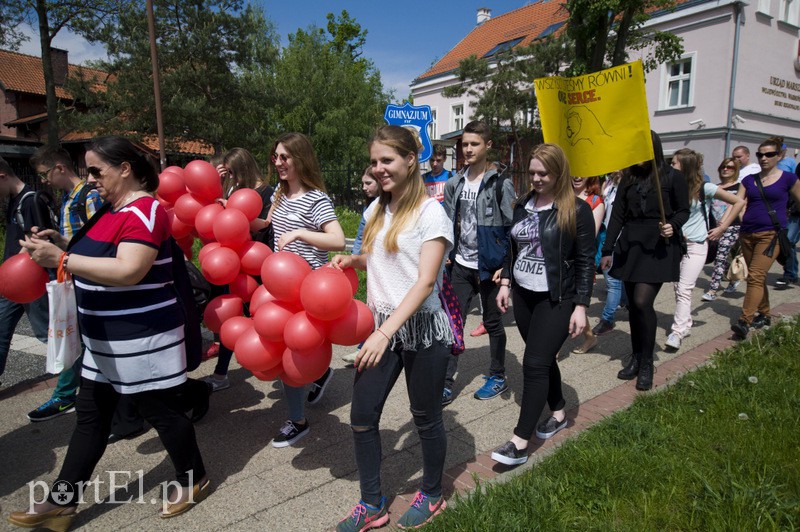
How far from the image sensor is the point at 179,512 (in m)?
2.78

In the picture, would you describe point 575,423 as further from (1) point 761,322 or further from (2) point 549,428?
(1) point 761,322

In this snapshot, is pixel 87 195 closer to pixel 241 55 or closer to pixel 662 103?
pixel 241 55

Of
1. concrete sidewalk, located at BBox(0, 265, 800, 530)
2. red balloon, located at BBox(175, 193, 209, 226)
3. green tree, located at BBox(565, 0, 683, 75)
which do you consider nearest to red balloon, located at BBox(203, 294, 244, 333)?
red balloon, located at BBox(175, 193, 209, 226)

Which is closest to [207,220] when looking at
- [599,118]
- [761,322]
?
[599,118]

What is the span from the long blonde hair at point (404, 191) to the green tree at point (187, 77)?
20.4 m

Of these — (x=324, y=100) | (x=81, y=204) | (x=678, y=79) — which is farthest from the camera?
(x=324, y=100)

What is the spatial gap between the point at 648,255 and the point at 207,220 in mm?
3360

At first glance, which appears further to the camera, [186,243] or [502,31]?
[502,31]

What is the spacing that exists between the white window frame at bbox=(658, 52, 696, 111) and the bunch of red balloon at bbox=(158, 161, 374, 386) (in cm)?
2138

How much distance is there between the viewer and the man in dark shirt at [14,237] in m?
3.74

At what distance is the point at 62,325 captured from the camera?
261cm

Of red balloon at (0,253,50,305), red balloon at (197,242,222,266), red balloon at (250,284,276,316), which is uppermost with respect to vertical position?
red balloon at (197,242,222,266)

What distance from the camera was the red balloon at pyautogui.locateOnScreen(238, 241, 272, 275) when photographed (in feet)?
10.9

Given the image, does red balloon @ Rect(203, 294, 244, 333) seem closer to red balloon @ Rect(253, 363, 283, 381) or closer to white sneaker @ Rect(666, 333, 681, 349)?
red balloon @ Rect(253, 363, 283, 381)
